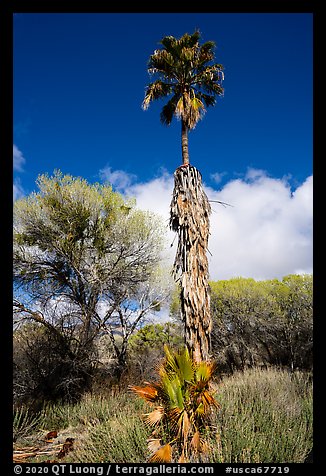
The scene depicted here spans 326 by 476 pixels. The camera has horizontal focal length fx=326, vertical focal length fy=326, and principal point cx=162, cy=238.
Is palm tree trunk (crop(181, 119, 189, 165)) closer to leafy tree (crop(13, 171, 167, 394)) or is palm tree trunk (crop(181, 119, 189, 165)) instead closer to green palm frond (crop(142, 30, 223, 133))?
green palm frond (crop(142, 30, 223, 133))

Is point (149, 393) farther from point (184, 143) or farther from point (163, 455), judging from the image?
point (184, 143)

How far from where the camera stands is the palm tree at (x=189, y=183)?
609 centimetres

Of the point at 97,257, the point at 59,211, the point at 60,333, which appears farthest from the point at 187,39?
the point at 60,333

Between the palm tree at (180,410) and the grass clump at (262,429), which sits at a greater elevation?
the palm tree at (180,410)

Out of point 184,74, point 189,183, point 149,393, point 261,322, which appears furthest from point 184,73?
point 261,322

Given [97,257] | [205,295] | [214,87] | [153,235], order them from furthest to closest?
1. [153,235]
2. [97,257]
3. [214,87]
4. [205,295]

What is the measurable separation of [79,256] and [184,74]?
6742mm

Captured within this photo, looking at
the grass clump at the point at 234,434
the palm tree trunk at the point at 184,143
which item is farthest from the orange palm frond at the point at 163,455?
the palm tree trunk at the point at 184,143

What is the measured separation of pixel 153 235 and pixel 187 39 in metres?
6.92

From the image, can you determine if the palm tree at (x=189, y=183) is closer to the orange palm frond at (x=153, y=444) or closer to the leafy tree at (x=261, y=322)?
the orange palm frond at (x=153, y=444)
